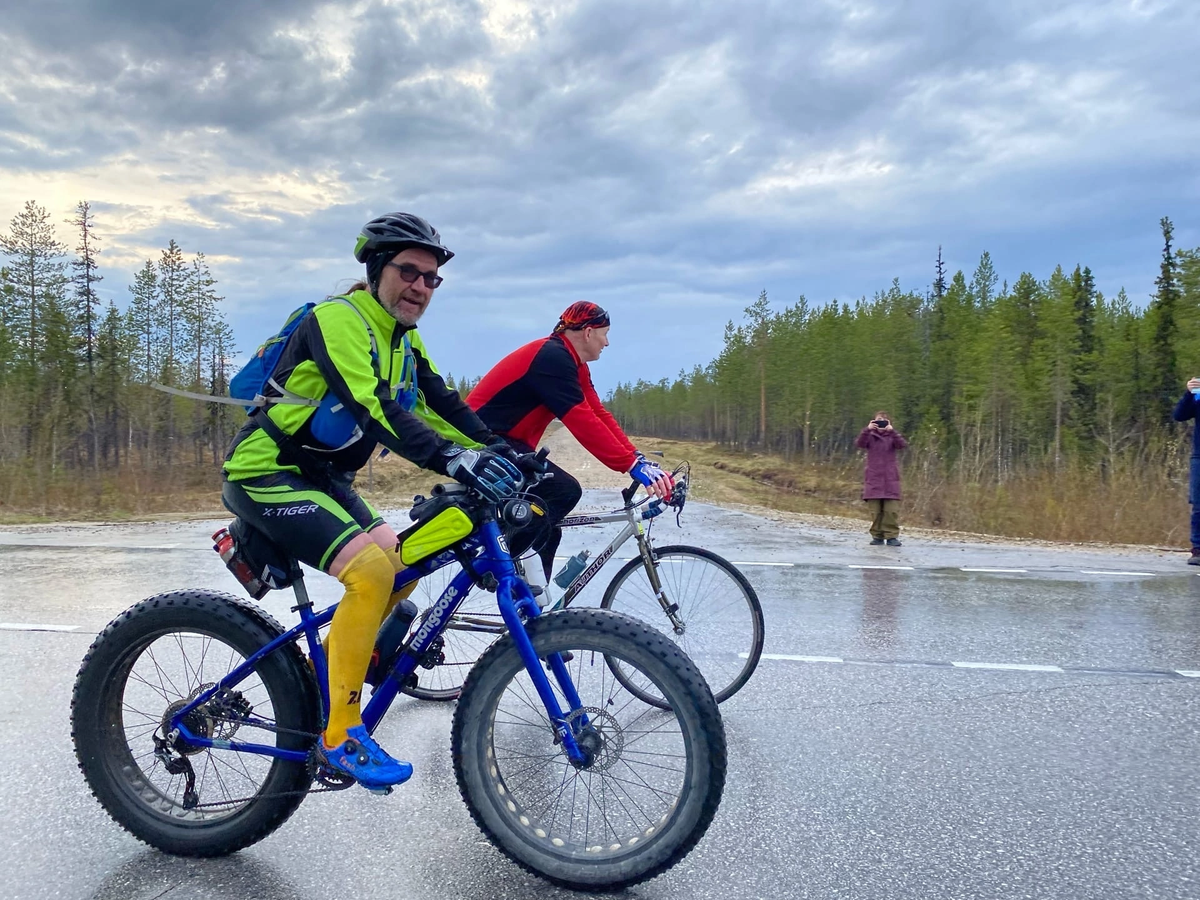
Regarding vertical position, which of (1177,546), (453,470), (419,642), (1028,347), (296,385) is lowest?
(1177,546)

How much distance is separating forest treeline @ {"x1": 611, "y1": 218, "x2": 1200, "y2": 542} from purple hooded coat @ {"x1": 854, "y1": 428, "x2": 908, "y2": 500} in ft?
119

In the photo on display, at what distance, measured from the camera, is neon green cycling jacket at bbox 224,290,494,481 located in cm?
256

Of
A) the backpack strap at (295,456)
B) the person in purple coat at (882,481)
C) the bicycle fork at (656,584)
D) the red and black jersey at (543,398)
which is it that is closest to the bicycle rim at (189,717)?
the backpack strap at (295,456)

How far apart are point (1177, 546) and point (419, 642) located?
484 inches

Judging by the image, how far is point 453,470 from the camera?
254 cm

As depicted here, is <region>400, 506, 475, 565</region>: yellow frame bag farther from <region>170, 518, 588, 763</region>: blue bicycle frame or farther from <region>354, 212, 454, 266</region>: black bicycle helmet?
<region>354, 212, 454, 266</region>: black bicycle helmet

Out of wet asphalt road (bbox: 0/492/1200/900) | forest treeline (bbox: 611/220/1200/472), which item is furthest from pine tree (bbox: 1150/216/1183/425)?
wet asphalt road (bbox: 0/492/1200/900)

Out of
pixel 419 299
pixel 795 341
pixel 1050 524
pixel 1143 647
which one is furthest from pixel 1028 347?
pixel 419 299

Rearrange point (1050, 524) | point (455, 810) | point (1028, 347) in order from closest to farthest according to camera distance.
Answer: point (455, 810) → point (1050, 524) → point (1028, 347)

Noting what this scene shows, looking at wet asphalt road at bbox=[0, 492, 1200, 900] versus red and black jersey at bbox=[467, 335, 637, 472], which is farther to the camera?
red and black jersey at bbox=[467, 335, 637, 472]

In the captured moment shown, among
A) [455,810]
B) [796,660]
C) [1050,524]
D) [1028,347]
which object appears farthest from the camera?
[1028,347]

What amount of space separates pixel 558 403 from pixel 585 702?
2.04 metres

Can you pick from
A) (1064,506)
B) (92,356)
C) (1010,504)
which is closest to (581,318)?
(1064,506)

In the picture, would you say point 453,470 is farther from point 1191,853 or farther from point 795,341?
point 795,341
